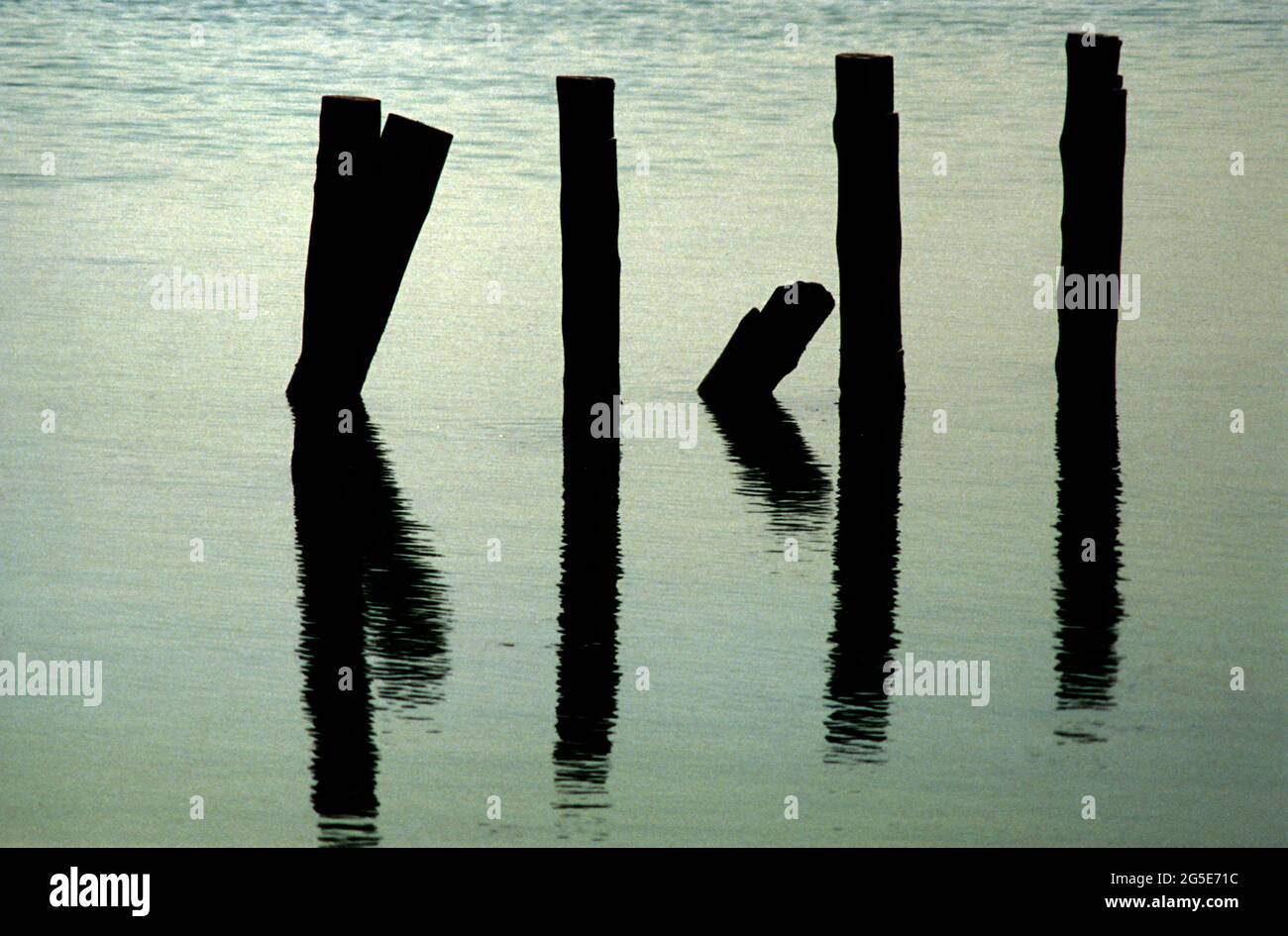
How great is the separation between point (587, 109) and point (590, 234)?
65cm

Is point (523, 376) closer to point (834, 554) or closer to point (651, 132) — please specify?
point (834, 554)

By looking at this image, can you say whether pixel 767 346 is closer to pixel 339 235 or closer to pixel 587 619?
pixel 339 235

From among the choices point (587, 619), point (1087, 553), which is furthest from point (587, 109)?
point (1087, 553)

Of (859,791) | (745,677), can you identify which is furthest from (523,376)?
(859,791)

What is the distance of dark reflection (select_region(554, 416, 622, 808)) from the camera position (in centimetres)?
832

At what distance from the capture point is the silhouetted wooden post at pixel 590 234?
38.9 ft

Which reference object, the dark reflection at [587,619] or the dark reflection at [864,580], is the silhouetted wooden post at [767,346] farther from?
the dark reflection at [587,619]

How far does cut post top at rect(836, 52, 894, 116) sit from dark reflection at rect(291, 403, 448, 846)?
3278mm

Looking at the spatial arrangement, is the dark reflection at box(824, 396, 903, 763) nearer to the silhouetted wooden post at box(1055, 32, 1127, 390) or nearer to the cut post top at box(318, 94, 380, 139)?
the silhouetted wooden post at box(1055, 32, 1127, 390)

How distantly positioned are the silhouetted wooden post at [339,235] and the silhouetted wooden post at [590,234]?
1.06 m

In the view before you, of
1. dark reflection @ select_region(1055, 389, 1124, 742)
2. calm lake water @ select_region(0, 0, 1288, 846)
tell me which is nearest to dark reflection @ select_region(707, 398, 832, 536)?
calm lake water @ select_region(0, 0, 1288, 846)

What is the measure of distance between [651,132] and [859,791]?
66.8 ft

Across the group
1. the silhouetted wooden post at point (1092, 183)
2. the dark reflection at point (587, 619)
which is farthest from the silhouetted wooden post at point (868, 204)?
the dark reflection at point (587, 619)
